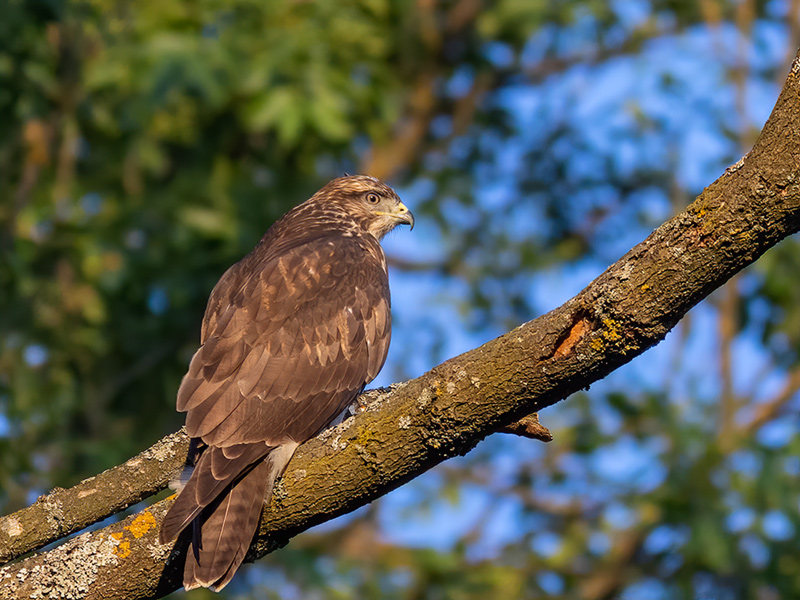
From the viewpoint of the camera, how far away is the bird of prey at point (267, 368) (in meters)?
3.67

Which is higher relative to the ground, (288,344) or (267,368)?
(288,344)

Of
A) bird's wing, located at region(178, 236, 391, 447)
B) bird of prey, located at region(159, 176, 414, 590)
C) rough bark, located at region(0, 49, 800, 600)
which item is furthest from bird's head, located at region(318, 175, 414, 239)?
rough bark, located at region(0, 49, 800, 600)

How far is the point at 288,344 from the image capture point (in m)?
4.56

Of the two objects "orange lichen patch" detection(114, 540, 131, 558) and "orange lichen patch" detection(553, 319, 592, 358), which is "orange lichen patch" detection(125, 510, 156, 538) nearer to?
"orange lichen patch" detection(114, 540, 131, 558)

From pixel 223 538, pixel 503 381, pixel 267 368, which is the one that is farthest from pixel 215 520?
pixel 503 381

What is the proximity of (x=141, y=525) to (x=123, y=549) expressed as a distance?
0.31ft

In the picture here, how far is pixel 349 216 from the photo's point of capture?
6.23m

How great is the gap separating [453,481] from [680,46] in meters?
4.67

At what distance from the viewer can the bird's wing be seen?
4113 millimetres

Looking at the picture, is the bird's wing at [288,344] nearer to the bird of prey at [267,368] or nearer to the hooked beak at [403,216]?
the bird of prey at [267,368]

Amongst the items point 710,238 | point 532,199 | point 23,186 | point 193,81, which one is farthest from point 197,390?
point 532,199

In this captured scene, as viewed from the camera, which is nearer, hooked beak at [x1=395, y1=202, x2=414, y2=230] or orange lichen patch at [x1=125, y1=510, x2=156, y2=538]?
orange lichen patch at [x1=125, y1=510, x2=156, y2=538]

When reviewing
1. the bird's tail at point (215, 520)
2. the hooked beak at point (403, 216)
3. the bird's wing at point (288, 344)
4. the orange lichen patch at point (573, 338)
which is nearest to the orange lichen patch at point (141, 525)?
the bird's tail at point (215, 520)

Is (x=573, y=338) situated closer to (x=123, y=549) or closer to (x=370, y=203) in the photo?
(x=123, y=549)
